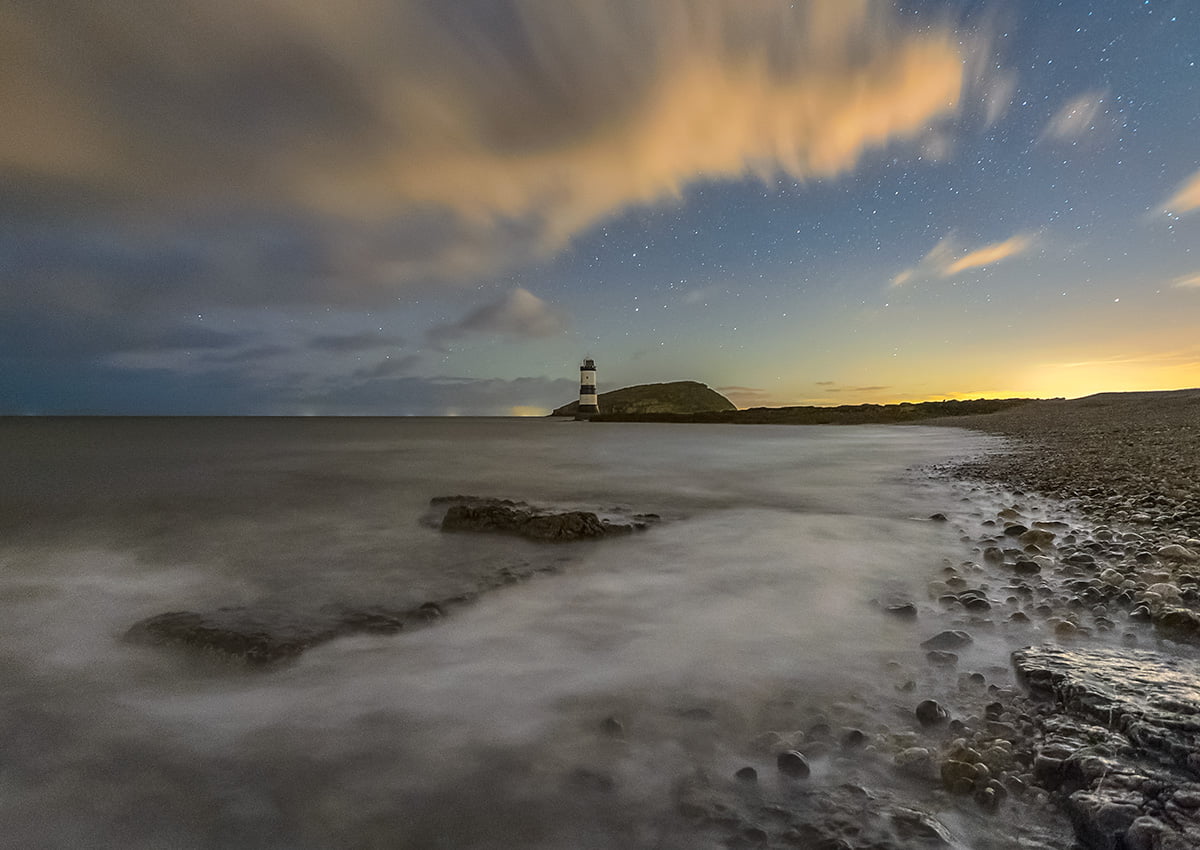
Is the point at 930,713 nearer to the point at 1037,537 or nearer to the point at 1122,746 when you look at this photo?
the point at 1122,746

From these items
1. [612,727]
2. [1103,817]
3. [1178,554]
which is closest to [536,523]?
[612,727]

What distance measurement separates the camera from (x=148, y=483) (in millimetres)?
16391

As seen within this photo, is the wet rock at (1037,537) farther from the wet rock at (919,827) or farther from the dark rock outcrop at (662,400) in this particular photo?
the dark rock outcrop at (662,400)

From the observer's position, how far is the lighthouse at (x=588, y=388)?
85.4m

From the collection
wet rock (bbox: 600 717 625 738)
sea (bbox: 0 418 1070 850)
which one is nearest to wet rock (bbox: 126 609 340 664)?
sea (bbox: 0 418 1070 850)

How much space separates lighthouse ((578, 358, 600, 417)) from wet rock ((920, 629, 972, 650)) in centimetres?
8240

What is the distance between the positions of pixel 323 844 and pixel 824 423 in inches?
2955

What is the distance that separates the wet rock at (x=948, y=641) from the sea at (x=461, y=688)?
0.09 metres

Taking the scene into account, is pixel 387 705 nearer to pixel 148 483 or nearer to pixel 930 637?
pixel 930 637

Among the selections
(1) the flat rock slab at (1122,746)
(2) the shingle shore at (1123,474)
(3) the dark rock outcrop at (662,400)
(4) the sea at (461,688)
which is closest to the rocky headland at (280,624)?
(4) the sea at (461,688)

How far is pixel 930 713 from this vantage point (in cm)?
243

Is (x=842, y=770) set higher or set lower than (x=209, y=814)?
higher

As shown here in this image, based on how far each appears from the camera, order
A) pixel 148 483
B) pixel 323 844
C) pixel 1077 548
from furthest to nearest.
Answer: pixel 148 483 < pixel 1077 548 < pixel 323 844

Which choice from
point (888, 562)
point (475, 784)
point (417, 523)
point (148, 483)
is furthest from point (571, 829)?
point (148, 483)
